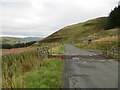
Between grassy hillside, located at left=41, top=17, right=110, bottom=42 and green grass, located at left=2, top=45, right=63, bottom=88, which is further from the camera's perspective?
grassy hillside, located at left=41, top=17, right=110, bottom=42

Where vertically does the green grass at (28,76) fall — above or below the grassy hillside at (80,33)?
below

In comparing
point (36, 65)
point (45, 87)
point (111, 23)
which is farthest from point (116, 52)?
point (111, 23)

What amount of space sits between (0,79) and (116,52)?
1458 cm

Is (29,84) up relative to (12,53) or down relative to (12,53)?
down

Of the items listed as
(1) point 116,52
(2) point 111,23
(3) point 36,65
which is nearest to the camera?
(3) point 36,65

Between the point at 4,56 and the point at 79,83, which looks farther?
the point at 4,56

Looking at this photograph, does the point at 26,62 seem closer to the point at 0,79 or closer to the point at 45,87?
the point at 0,79

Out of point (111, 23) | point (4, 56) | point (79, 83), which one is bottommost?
point (79, 83)

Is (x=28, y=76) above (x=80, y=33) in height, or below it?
below

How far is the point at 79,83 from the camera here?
7.69 metres

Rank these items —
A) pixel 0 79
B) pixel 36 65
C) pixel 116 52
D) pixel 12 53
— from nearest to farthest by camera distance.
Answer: pixel 0 79 < pixel 36 65 < pixel 12 53 < pixel 116 52

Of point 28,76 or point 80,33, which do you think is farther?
point 80,33

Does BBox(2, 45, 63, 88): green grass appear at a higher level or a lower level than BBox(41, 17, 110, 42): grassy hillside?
lower

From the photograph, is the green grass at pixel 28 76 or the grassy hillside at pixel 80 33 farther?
the grassy hillside at pixel 80 33
